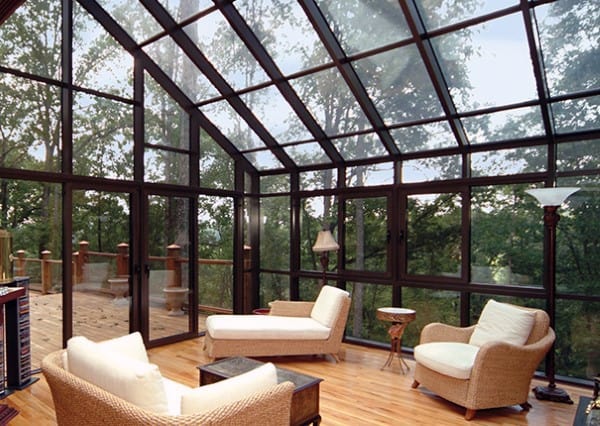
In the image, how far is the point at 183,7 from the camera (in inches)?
163

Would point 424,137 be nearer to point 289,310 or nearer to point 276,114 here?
point 276,114

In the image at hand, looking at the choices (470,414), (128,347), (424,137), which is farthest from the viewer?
(424,137)

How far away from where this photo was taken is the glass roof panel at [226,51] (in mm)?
4262

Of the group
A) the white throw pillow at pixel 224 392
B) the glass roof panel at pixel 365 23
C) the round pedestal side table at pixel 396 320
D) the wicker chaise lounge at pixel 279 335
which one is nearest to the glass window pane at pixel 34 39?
the glass roof panel at pixel 365 23

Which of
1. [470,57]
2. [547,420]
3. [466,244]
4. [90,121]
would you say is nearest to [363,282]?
[466,244]

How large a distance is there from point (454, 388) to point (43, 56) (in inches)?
191

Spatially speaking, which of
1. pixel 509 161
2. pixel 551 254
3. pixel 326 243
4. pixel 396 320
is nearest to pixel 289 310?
pixel 326 243

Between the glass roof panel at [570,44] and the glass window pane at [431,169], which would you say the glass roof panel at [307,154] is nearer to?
the glass window pane at [431,169]

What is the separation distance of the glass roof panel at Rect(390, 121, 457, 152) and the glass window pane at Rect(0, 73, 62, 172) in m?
3.53

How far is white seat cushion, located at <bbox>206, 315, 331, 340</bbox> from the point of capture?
14.5 feet

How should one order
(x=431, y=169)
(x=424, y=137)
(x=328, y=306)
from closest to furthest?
(x=424, y=137) → (x=328, y=306) → (x=431, y=169)

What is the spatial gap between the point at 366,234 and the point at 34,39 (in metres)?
4.18

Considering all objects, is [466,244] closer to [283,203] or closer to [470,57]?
[470,57]

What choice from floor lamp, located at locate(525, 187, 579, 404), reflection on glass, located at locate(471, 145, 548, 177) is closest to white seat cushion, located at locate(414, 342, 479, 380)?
floor lamp, located at locate(525, 187, 579, 404)
